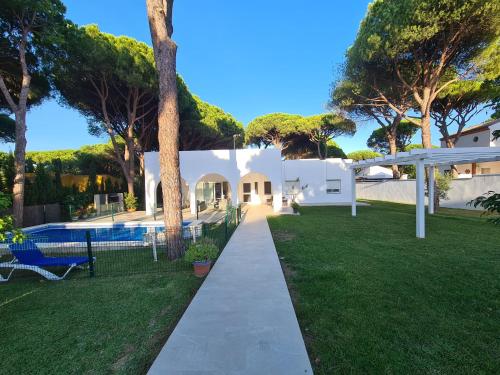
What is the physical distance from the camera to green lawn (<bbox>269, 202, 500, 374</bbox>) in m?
2.53

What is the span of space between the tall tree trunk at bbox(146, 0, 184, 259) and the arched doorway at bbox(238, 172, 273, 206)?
1503 cm

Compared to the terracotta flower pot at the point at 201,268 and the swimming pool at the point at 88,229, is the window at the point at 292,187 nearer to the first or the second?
the swimming pool at the point at 88,229

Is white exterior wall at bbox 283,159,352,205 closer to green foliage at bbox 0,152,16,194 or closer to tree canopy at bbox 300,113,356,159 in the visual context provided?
tree canopy at bbox 300,113,356,159

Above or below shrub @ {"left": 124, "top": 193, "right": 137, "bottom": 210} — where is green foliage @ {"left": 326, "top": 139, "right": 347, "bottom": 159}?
above

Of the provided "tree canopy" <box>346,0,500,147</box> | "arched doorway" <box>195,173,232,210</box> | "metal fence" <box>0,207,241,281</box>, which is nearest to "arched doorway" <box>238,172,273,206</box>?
"arched doorway" <box>195,173,232,210</box>

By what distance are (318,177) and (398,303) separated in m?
18.8

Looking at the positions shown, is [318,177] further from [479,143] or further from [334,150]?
[334,150]

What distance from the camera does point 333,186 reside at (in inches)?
867

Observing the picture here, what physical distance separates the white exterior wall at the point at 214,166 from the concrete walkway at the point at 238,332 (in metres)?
11.6

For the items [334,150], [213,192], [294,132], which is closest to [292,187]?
[213,192]

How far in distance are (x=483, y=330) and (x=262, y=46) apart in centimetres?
1773

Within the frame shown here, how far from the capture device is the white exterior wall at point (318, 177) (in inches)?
858

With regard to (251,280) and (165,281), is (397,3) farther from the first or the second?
(165,281)

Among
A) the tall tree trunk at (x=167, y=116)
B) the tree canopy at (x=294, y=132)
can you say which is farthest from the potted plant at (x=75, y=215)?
the tree canopy at (x=294, y=132)
